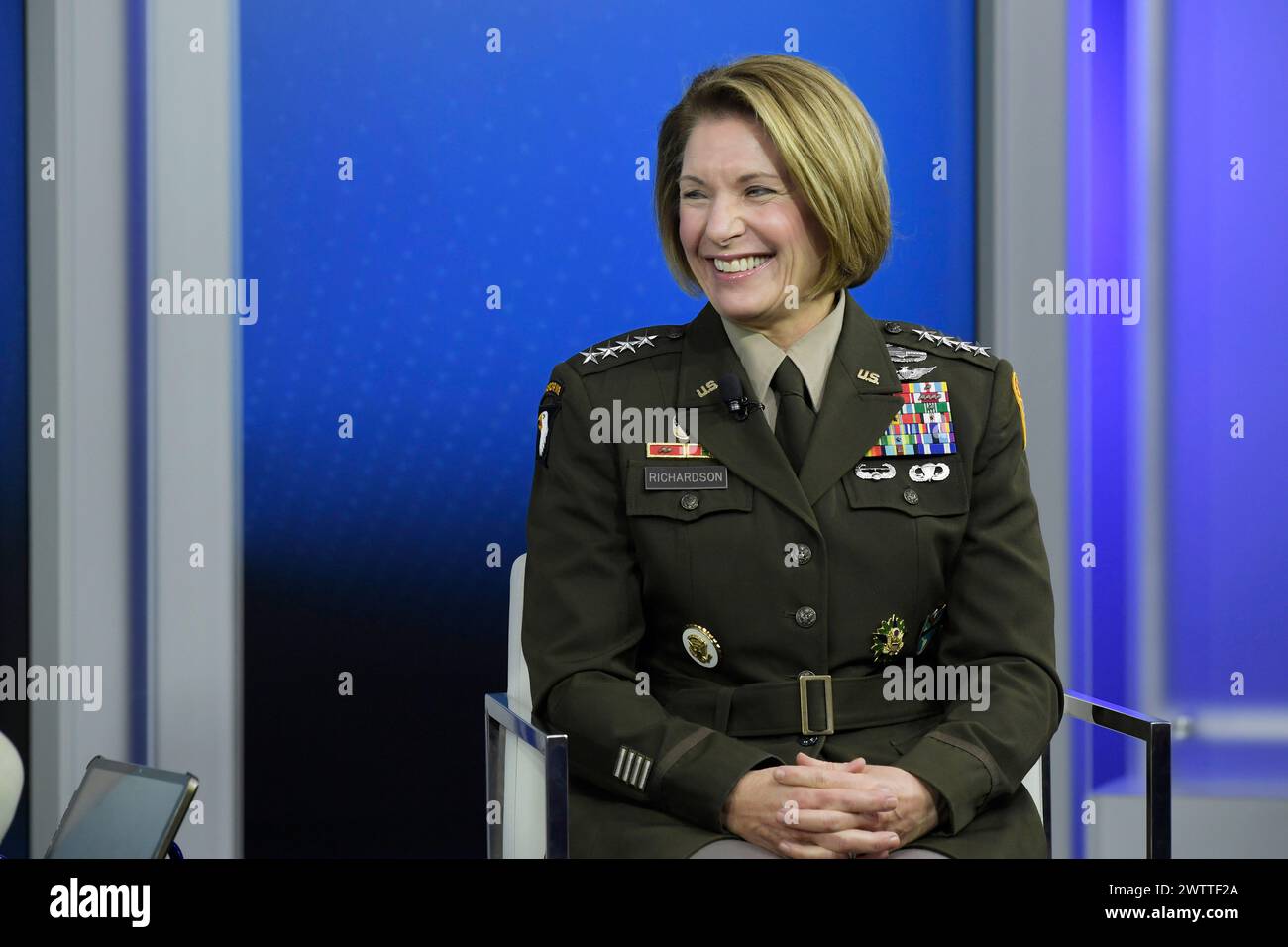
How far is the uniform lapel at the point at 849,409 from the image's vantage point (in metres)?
1.96

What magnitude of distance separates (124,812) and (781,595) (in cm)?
89

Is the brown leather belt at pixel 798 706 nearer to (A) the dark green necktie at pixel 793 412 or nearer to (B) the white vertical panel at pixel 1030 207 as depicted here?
(A) the dark green necktie at pixel 793 412

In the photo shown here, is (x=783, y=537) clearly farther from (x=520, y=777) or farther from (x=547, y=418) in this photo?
(x=520, y=777)

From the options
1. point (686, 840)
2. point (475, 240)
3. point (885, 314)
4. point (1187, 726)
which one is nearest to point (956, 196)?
point (885, 314)

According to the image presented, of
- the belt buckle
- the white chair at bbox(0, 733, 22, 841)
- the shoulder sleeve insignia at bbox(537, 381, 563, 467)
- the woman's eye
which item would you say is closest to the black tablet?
the white chair at bbox(0, 733, 22, 841)

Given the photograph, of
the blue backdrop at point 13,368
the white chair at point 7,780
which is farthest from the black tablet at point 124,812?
the blue backdrop at point 13,368

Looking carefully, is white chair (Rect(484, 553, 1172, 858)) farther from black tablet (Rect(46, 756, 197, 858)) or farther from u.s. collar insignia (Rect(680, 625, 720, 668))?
black tablet (Rect(46, 756, 197, 858))

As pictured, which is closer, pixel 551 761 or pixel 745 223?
pixel 551 761

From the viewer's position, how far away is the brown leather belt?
75.5 inches

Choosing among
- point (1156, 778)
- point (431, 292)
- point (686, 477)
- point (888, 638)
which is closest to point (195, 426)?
point (431, 292)

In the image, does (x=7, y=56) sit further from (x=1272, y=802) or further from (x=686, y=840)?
(x=1272, y=802)

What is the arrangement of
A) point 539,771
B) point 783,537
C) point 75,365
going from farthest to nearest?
1. point 75,365
2. point 539,771
3. point 783,537

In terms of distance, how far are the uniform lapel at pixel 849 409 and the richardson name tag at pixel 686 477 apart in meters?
0.12

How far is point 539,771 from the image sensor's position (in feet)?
6.82
